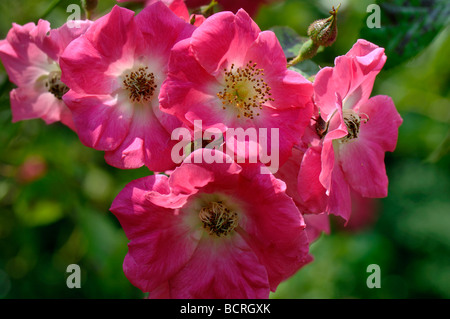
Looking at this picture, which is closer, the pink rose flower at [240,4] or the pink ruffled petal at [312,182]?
the pink ruffled petal at [312,182]

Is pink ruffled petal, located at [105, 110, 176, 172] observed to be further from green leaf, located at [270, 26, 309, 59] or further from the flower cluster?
green leaf, located at [270, 26, 309, 59]

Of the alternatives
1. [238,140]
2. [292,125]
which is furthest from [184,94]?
[292,125]

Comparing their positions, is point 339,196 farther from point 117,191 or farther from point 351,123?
point 117,191

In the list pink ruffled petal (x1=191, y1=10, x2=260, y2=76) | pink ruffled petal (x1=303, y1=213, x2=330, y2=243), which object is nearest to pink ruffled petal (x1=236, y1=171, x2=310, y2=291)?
pink ruffled petal (x1=191, y1=10, x2=260, y2=76)

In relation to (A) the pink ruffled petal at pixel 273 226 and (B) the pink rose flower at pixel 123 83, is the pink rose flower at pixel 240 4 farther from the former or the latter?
(A) the pink ruffled petal at pixel 273 226

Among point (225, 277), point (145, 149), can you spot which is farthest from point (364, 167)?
point (145, 149)

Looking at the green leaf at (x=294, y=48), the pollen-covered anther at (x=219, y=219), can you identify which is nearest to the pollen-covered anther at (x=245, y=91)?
the green leaf at (x=294, y=48)
